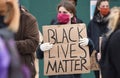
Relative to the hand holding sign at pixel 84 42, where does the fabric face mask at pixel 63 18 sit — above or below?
above

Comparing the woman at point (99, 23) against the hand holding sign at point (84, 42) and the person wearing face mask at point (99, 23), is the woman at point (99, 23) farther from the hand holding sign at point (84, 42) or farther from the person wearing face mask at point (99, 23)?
the hand holding sign at point (84, 42)

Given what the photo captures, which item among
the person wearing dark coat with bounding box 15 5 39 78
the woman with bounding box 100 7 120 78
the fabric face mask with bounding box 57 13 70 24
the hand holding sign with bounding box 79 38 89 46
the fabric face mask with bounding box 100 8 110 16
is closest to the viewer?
the woman with bounding box 100 7 120 78

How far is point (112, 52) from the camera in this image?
14.8ft

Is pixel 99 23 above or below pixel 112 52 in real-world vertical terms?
above

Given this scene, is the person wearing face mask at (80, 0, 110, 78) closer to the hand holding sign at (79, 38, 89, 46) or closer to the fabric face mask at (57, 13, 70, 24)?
the hand holding sign at (79, 38, 89, 46)

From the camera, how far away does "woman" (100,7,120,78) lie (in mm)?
4484

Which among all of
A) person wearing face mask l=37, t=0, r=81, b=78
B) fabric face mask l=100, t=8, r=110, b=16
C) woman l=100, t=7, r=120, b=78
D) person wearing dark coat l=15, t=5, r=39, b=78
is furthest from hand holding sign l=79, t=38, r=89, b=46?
woman l=100, t=7, r=120, b=78

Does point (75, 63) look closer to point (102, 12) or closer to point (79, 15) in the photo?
point (102, 12)

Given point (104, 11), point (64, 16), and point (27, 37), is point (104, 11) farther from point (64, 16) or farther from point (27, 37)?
point (27, 37)

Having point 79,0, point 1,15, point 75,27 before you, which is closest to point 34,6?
point 79,0

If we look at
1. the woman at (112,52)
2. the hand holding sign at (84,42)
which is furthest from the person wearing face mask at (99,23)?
the woman at (112,52)

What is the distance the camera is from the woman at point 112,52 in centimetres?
448

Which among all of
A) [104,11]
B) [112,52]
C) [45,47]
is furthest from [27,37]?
[104,11]

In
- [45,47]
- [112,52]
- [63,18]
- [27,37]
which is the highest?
[63,18]
